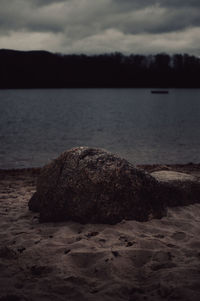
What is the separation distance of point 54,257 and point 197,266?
1766mm

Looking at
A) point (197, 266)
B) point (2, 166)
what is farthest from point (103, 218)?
point (2, 166)

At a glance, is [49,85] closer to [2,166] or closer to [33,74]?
[33,74]

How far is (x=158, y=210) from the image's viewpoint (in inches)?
203

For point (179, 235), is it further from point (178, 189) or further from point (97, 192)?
point (178, 189)

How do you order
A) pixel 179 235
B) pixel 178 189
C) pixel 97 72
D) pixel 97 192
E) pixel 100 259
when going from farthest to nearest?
pixel 97 72, pixel 178 189, pixel 97 192, pixel 179 235, pixel 100 259

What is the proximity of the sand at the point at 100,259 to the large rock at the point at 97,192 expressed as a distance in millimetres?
179

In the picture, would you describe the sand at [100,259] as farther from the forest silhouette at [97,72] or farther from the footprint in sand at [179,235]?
the forest silhouette at [97,72]

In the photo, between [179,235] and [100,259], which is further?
[179,235]

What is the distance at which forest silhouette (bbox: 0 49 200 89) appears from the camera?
16350 cm

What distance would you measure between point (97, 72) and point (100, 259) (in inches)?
6827

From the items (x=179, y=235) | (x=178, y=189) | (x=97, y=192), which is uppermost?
(x=97, y=192)

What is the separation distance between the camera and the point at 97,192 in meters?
4.89

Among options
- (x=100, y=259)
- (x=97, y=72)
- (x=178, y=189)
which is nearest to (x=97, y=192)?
(x=100, y=259)

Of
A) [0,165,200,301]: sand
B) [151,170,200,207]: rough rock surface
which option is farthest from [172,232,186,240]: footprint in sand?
[151,170,200,207]: rough rock surface
